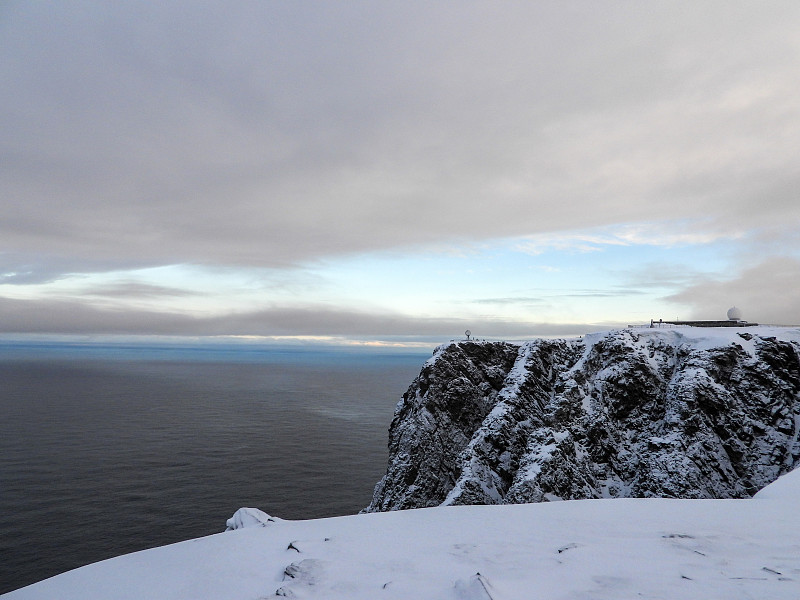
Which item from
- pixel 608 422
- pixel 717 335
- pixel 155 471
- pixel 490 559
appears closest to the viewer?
pixel 490 559

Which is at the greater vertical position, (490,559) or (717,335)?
(717,335)

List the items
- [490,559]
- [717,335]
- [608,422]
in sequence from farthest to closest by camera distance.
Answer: [717,335] < [608,422] < [490,559]

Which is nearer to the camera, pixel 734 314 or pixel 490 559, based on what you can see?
pixel 490 559

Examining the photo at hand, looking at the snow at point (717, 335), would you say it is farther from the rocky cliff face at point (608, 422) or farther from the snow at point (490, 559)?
the snow at point (490, 559)

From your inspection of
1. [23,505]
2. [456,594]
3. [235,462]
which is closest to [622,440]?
[456,594]

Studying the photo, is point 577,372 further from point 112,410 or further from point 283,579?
point 112,410

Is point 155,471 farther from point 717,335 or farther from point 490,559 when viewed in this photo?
point 717,335

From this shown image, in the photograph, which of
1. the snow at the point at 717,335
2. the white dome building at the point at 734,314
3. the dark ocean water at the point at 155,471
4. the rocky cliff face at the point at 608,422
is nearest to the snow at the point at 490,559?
Answer: the rocky cliff face at the point at 608,422

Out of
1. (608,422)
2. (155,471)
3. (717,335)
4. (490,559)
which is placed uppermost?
(717,335)

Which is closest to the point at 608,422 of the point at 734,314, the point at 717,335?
the point at 717,335
